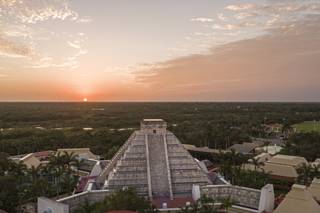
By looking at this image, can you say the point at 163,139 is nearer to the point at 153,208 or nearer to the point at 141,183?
the point at 141,183

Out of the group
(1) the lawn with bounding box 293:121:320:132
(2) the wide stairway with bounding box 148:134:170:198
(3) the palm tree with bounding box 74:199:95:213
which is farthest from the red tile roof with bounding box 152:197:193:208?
(1) the lawn with bounding box 293:121:320:132

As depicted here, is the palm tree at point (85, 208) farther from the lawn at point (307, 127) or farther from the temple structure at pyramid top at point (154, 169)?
the lawn at point (307, 127)

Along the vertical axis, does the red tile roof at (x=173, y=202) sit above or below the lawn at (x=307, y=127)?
below

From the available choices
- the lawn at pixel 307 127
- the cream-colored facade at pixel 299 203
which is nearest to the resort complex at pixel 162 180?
the cream-colored facade at pixel 299 203

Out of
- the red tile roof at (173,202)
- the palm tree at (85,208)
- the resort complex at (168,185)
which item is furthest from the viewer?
the red tile roof at (173,202)

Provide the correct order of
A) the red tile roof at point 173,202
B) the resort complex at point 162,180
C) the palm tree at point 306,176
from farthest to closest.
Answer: the palm tree at point 306,176 → the resort complex at point 162,180 → the red tile roof at point 173,202

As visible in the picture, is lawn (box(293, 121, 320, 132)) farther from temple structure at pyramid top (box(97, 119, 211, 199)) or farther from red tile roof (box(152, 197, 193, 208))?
red tile roof (box(152, 197, 193, 208))

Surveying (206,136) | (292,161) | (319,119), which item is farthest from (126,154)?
(319,119)
